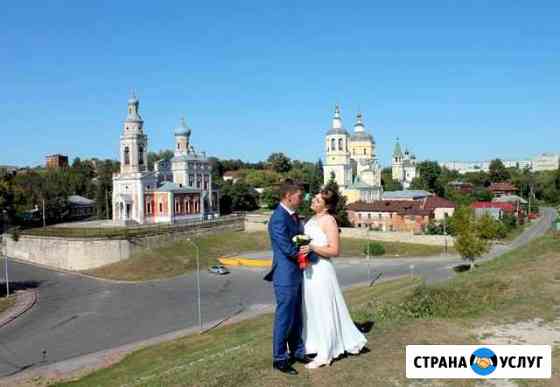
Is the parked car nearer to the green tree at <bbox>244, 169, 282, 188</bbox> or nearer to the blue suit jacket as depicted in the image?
the blue suit jacket

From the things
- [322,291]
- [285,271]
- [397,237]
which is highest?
[285,271]

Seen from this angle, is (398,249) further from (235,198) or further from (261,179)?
(261,179)

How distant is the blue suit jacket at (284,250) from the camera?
7.40 meters

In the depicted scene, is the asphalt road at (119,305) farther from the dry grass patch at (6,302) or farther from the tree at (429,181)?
the tree at (429,181)

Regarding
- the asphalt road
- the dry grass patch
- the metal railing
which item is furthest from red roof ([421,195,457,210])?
the dry grass patch

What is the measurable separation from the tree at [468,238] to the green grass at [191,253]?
1189 cm

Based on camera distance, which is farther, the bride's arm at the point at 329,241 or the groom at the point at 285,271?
the bride's arm at the point at 329,241

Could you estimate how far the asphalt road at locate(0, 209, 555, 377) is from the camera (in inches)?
1022

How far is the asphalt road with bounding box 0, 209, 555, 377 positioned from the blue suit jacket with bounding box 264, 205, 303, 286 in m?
19.4

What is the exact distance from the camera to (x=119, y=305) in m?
35.2

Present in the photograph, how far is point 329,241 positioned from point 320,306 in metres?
1.03

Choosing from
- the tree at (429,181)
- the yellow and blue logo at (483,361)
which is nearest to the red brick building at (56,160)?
the tree at (429,181)

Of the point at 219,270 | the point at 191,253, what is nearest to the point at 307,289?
the point at 219,270

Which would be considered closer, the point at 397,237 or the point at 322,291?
the point at 322,291
